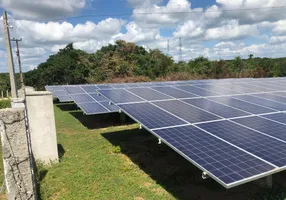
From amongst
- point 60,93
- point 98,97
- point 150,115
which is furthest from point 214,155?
point 60,93

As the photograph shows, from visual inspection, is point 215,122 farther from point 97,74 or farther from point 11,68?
point 97,74

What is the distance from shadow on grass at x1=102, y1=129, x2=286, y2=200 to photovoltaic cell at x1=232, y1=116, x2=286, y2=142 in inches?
65.8

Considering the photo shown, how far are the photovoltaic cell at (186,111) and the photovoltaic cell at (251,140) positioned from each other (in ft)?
1.37

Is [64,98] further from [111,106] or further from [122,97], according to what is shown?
[122,97]

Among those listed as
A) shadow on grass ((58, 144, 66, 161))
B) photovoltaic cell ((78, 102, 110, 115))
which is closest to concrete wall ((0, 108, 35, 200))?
shadow on grass ((58, 144, 66, 161))

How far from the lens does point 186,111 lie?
760 centimetres

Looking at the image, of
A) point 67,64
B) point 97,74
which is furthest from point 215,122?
point 67,64

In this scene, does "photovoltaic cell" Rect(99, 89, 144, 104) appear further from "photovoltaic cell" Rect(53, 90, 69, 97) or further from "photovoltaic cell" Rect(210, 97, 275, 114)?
"photovoltaic cell" Rect(53, 90, 69, 97)

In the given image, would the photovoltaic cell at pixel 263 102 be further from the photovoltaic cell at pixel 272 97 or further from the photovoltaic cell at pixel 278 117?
the photovoltaic cell at pixel 278 117

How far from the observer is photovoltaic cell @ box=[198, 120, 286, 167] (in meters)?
4.97

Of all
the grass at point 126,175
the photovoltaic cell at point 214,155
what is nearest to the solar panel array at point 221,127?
the photovoltaic cell at point 214,155

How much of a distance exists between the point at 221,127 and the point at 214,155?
155cm

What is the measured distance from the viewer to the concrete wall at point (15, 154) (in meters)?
4.73

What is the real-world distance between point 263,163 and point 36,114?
689 centimetres
